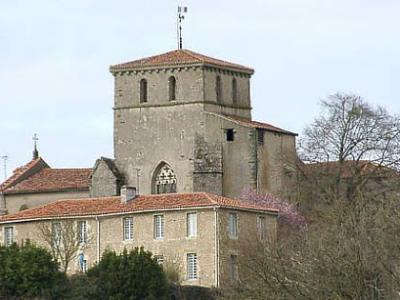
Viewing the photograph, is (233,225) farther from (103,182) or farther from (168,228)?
(103,182)

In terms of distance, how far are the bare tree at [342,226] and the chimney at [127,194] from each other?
7.04 meters

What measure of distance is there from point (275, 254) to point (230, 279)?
16709 millimetres

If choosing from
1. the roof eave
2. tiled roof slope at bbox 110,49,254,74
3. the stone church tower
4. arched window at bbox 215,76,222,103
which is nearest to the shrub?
the stone church tower

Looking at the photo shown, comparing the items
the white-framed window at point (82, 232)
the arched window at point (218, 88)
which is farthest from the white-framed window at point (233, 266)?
the arched window at point (218, 88)

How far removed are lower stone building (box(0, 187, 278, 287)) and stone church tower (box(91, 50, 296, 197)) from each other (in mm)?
7191

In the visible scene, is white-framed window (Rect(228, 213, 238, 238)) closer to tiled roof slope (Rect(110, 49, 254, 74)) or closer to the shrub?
the shrub

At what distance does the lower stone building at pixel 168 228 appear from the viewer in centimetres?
8656

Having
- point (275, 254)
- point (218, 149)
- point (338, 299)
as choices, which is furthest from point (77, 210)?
A: point (338, 299)

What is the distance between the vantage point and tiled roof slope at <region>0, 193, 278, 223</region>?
288ft

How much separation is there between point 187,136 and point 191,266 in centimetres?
1419

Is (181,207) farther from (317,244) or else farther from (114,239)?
(317,244)

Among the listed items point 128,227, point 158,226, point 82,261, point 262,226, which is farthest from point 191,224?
point 82,261

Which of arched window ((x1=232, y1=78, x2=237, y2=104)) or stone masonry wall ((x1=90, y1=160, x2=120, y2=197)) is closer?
stone masonry wall ((x1=90, y1=160, x2=120, y2=197))

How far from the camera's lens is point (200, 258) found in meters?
86.8
